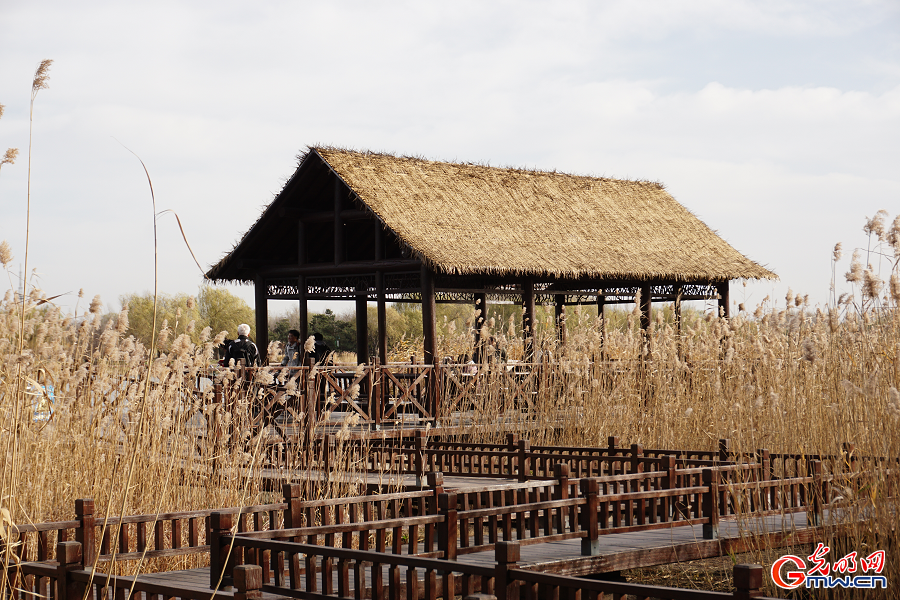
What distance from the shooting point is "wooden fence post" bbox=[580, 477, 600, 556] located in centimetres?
537

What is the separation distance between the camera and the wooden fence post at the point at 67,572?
3.74 metres

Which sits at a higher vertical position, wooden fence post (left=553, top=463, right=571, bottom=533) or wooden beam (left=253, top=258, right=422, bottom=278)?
wooden beam (left=253, top=258, right=422, bottom=278)

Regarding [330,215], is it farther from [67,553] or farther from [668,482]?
[67,553]

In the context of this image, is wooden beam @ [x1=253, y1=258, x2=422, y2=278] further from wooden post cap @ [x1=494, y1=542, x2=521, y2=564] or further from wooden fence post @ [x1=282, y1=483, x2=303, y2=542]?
wooden post cap @ [x1=494, y1=542, x2=521, y2=564]

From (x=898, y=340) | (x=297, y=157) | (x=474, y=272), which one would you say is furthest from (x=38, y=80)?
(x=297, y=157)

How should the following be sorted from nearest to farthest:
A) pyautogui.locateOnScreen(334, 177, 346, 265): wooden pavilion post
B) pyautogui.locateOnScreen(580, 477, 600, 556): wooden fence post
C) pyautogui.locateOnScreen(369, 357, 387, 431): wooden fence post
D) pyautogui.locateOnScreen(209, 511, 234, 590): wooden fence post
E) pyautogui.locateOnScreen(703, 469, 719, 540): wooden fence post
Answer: pyautogui.locateOnScreen(209, 511, 234, 590): wooden fence post, pyautogui.locateOnScreen(580, 477, 600, 556): wooden fence post, pyautogui.locateOnScreen(703, 469, 719, 540): wooden fence post, pyautogui.locateOnScreen(369, 357, 387, 431): wooden fence post, pyautogui.locateOnScreen(334, 177, 346, 265): wooden pavilion post

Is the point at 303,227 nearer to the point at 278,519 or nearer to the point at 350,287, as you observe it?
the point at 350,287

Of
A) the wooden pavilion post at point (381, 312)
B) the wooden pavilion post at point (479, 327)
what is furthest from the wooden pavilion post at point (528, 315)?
the wooden pavilion post at point (381, 312)

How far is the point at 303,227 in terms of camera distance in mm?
14945

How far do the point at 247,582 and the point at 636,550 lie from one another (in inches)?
115

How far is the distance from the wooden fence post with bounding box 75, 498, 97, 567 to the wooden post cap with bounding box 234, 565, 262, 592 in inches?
58.6

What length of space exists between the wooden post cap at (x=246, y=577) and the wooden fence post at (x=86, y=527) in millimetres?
1488

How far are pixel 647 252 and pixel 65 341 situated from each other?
1050 cm

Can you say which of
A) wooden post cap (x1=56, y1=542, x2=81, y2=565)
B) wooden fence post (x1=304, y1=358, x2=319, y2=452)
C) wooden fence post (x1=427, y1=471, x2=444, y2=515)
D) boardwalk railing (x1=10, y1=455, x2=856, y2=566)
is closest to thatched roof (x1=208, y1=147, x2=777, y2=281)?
wooden fence post (x1=304, y1=358, x2=319, y2=452)
